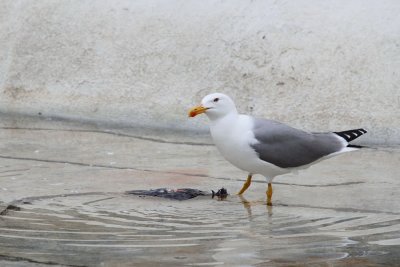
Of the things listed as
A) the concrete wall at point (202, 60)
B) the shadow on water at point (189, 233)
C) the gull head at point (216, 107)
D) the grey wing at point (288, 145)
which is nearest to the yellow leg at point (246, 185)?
the shadow on water at point (189, 233)

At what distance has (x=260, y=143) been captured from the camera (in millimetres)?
6887

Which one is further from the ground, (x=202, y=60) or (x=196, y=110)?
(x=202, y=60)

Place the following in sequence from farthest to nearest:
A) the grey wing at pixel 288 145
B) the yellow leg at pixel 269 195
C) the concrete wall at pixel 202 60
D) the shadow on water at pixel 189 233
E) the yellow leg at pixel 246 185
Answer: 1. the concrete wall at pixel 202 60
2. the yellow leg at pixel 246 185
3. the grey wing at pixel 288 145
4. the yellow leg at pixel 269 195
5. the shadow on water at pixel 189 233

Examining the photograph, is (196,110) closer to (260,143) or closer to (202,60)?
(260,143)

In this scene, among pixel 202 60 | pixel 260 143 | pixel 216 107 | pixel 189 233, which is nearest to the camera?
pixel 189 233

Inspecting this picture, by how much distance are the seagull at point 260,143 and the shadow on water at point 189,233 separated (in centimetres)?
28

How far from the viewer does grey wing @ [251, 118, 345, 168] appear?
6910mm

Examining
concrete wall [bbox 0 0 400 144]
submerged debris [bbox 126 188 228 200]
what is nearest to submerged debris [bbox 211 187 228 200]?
submerged debris [bbox 126 188 228 200]

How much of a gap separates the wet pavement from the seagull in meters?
0.22

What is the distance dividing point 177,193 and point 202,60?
3230mm

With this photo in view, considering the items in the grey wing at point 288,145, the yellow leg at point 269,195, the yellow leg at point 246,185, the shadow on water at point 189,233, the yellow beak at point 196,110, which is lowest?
the shadow on water at point 189,233

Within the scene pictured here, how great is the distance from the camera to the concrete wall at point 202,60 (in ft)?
30.8

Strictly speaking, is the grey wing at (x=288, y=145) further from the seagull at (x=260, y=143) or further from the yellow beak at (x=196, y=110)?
the yellow beak at (x=196, y=110)

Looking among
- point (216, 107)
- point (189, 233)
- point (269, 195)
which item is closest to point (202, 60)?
point (216, 107)
